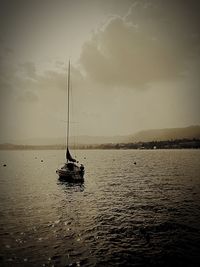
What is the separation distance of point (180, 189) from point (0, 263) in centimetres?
3432

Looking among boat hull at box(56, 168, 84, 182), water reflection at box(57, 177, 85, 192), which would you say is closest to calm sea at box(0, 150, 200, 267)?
water reflection at box(57, 177, 85, 192)

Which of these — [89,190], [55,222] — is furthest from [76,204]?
[89,190]

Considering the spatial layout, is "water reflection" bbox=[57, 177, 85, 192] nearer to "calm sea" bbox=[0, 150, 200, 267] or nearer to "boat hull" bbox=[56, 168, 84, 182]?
"boat hull" bbox=[56, 168, 84, 182]

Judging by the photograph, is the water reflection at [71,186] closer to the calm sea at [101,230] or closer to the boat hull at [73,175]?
the boat hull at [73,175]

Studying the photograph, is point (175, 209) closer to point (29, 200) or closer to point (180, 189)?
point (180, 189)

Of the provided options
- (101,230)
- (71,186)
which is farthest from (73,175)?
(101,230)

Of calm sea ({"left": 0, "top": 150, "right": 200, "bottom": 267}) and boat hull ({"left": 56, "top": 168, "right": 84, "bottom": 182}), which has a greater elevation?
boat hull ({"left": 56, "top": 168, "right": 84, "bottom": 182})

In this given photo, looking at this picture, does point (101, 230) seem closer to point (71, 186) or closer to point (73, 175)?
point (71, 186)

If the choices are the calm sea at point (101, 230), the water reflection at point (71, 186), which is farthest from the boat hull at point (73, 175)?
the calm sea at point (101, 230)

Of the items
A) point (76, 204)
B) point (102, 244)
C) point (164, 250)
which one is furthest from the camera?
point (76, 204)

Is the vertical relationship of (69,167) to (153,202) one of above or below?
above

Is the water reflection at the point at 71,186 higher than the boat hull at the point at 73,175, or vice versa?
the boat hull at the point at 73,175

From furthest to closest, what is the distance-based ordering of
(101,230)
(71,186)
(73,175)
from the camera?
(73,175), (71,186), (101,230)

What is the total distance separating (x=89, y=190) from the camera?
46125 mm
